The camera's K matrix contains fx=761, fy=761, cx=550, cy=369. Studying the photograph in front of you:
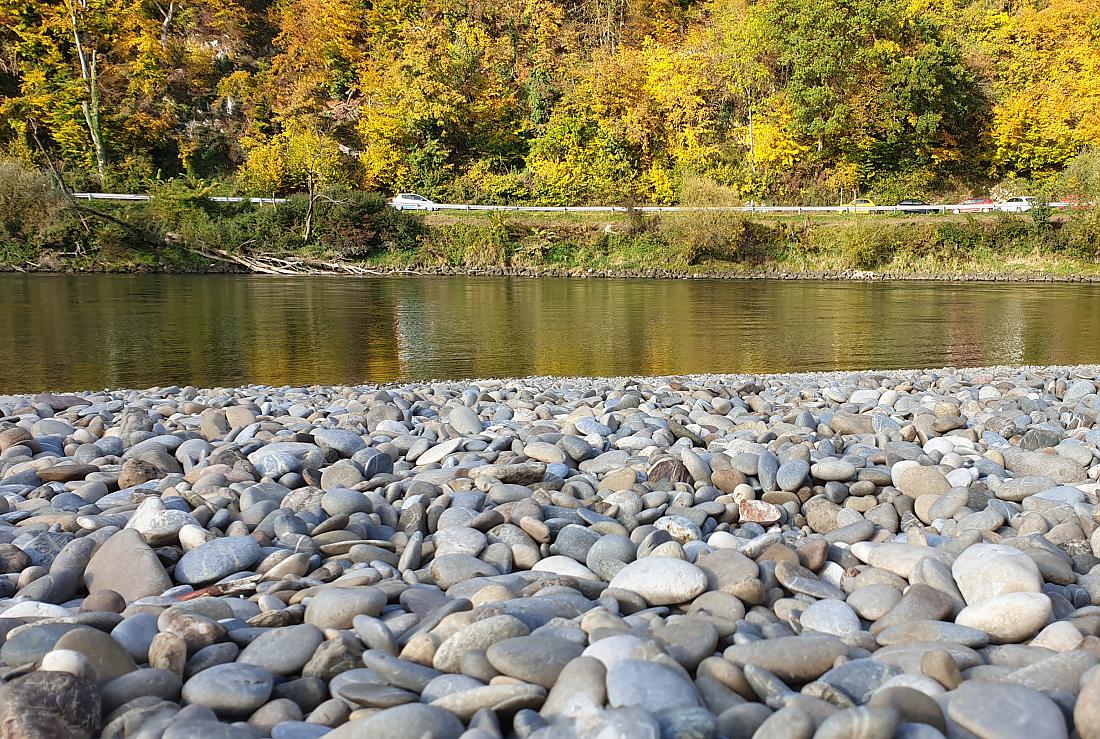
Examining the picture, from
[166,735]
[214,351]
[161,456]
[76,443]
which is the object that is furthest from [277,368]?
[166,735]

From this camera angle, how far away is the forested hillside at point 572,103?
3628cm

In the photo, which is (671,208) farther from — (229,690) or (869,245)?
(229,690)

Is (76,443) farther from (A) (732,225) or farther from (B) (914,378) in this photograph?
(A) (732,225)

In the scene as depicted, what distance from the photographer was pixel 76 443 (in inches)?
174

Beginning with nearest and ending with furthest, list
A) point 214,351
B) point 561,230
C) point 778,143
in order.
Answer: point 214,351, point 561,230, point 778,143

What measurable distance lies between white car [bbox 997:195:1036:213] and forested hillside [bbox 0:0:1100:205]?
13.0 feet

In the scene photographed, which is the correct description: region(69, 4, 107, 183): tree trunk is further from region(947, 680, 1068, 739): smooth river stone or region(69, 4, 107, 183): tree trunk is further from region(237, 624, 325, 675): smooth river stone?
region(947, 680, 1068, 739): smooth river stone

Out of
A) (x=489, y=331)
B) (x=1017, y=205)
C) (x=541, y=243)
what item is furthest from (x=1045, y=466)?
(x=1017, y=205)

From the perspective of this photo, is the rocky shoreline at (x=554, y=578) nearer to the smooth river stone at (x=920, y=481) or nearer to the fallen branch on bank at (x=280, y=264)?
the smooth river stone at (x=920, y=481)

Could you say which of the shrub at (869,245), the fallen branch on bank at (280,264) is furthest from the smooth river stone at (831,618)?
the shrub at (869,245)

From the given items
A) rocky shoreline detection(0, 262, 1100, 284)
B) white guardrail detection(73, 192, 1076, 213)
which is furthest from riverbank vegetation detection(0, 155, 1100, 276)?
white guardrail detection(73, 192, 1076, 213)

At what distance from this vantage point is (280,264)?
102 ft

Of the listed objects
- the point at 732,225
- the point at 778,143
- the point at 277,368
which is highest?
the point at 778,143

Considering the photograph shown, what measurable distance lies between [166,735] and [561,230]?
33059mm
